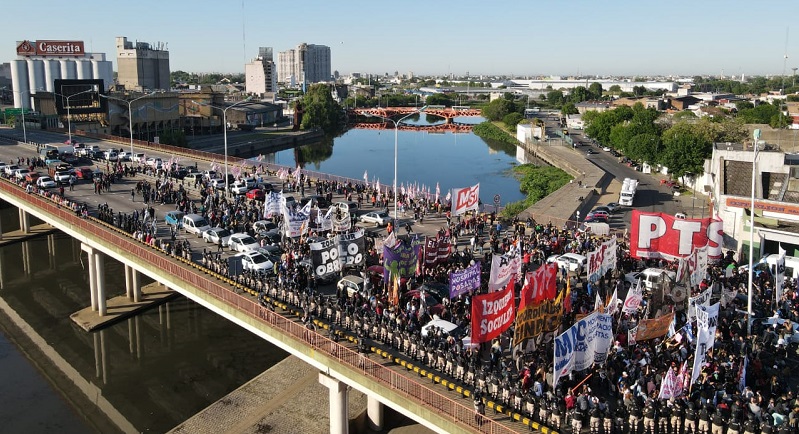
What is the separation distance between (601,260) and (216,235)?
19175 mm

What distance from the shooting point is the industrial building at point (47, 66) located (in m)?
138

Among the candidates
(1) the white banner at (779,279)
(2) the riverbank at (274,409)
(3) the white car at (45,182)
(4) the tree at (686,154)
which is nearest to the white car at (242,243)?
(2) the riverbank at (274,409)

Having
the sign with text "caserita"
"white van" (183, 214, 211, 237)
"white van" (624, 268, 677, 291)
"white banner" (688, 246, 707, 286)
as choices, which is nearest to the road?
Result: "white van" (624, 268, 677, 291)

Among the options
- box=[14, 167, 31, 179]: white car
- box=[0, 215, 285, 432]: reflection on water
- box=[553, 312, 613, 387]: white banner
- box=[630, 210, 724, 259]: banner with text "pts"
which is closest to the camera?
box=[553, 312, 613, 387]: white banner

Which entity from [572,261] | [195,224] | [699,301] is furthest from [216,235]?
[699,301]

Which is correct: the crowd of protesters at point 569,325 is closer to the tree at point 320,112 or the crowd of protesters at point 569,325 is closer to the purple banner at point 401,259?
A: the purple banner at point 401,259

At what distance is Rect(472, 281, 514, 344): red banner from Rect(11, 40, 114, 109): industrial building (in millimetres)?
125010

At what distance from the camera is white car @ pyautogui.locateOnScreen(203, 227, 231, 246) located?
33034 millimetres

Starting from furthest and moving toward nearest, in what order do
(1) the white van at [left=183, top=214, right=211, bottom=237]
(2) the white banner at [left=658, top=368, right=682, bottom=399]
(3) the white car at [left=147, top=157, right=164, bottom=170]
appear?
(3) the white car at [left=147, top=157, right=164, bottom=170]
(1) the white van at [left=183, top=214, right=211, bottom=237]
(2) the white banner at [left=658, top=368, right=682, bottom=399]

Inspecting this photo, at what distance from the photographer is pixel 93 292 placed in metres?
37.3

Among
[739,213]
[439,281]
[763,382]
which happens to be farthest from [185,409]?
[739,213]

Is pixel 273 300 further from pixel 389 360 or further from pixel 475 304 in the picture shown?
pixel 475 304

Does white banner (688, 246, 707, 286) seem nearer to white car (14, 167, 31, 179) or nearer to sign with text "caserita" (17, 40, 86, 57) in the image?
white car (14, 167, 31, 179)

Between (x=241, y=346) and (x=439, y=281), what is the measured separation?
12.7 m
